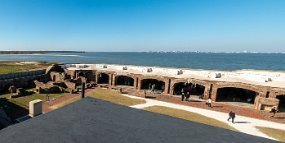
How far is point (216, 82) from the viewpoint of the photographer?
101 ft

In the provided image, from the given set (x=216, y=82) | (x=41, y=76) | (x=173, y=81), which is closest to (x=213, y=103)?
(x=216, y=82)

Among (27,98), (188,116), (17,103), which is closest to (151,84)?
(188,116)

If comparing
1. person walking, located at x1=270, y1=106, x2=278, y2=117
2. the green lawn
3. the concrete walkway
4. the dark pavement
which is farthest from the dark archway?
the green lawn

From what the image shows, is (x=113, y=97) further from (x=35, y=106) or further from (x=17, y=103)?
(x=35, y=106)

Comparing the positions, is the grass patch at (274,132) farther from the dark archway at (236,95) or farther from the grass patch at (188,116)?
the dark archway at (236,95)

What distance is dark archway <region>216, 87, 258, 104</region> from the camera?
3278 cm

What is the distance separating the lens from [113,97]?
3130 cm

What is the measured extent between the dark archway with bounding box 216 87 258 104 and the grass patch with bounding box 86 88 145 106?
1509 cm

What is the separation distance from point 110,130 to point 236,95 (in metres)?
34.7

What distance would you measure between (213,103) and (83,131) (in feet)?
90.1

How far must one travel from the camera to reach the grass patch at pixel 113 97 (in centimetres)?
2873

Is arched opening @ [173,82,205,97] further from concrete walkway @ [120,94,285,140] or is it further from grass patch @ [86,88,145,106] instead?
grass patch @ [86,88,145,106]

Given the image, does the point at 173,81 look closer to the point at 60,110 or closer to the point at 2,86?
the point at 60,110

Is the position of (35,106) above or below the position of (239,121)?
above
